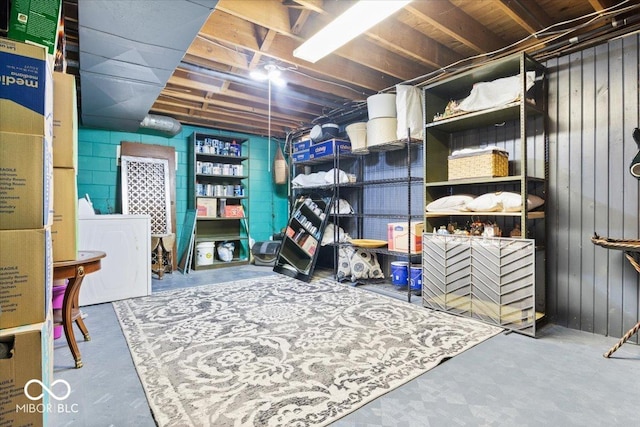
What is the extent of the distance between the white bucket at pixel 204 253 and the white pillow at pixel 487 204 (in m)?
4.18

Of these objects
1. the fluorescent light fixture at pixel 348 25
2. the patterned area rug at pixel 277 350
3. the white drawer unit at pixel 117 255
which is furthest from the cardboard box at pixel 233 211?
the fluorescent light fixture at pixel 348 25

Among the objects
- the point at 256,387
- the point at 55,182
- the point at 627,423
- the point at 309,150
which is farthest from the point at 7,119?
the point at 309,150

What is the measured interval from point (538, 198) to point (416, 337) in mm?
1642

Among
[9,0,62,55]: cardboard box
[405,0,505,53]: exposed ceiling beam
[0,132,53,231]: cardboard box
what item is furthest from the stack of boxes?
[405,0,505,53]: exposed ceiling beam

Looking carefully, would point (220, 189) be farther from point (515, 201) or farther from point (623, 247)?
point (623, 247)

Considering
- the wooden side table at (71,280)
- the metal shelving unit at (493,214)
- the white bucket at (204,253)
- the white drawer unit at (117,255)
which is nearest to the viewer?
the wooden side table at (71,280)

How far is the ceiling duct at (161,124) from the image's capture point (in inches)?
192

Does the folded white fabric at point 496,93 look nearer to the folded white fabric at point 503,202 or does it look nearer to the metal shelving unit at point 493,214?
the metal shelving unit at point 493,214

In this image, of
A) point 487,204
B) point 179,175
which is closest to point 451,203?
point 487,204

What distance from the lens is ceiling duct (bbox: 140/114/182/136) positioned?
487 centimetres

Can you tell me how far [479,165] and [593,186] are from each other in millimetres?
872

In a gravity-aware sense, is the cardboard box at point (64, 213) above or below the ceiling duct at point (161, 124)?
below

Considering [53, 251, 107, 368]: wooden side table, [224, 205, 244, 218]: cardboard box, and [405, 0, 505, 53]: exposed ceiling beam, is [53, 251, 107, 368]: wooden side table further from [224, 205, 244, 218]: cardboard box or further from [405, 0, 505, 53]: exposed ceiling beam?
[224, 205, 244, 218]: cardboard box

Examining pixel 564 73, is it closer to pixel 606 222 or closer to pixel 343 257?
pixel 606 222
